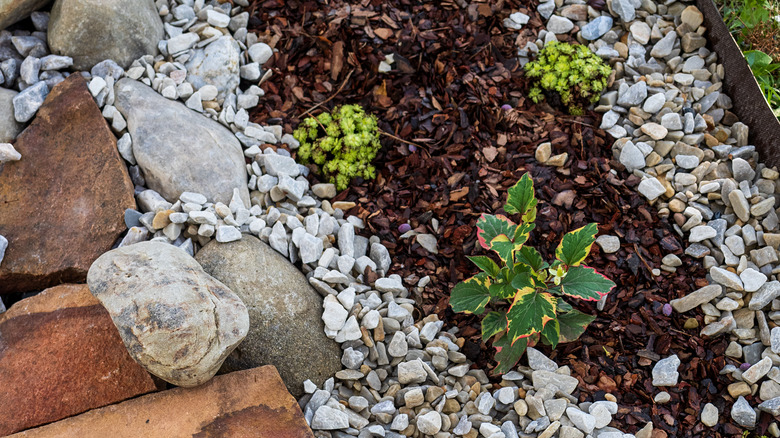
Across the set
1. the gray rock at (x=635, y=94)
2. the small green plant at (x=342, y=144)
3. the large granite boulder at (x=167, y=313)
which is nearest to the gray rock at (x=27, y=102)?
the large granite boulder at (x=167, y=313)

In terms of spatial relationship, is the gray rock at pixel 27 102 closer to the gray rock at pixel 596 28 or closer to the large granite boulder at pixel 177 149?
the large granite boulder at pixel 177 149

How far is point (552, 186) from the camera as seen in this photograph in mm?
3260

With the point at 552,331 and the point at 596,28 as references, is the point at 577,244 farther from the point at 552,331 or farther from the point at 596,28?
the point at 596,28

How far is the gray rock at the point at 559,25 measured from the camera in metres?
3.74

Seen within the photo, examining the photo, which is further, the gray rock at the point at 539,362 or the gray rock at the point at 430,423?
the gray rock at the point at 539,362

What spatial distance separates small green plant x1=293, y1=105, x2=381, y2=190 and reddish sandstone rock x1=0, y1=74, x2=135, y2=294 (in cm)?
109

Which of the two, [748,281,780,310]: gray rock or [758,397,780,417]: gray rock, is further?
[748,281,780,310]: gray rock

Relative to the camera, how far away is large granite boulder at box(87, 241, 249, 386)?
2.29m

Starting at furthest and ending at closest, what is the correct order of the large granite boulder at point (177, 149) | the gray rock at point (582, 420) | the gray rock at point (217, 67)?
the gray rock at point (217, 67), the large granite boulder at point (177, 149), the gray rock at point (582, 420)

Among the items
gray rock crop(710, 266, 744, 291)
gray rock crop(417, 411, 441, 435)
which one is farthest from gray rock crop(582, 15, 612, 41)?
gray rock crop(417, 411, 441, 435)

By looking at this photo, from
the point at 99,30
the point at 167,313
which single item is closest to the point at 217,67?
the point at 99,30

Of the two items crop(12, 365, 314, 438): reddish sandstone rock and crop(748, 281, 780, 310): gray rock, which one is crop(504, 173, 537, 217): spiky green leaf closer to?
crop(748, 281, 780, 310): gray rock

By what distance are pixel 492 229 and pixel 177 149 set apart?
1.86 meters

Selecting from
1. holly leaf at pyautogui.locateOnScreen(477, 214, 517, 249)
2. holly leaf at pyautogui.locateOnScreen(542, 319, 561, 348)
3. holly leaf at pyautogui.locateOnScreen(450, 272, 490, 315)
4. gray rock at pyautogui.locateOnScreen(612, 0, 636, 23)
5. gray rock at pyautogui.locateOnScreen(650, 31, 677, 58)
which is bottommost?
holly leaf at pyautogui.locateOnScreen(542, 319, 561, 348)
